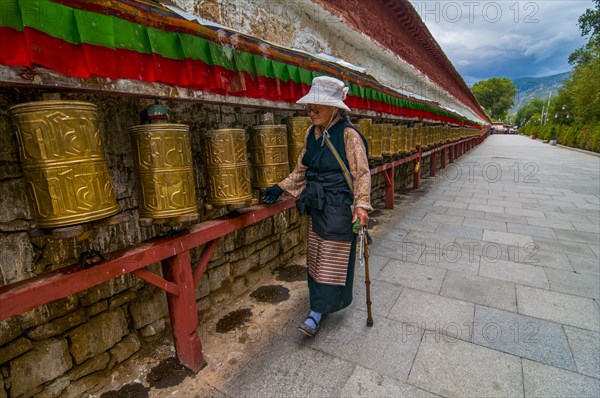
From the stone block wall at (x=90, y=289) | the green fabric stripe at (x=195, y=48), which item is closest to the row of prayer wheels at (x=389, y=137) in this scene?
the stone block wall at (x=90, y=289)

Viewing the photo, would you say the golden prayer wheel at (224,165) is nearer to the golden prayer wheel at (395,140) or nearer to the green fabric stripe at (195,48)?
the green fabric stripe at (195,48)

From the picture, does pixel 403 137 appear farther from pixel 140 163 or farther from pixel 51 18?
pixel 51 18

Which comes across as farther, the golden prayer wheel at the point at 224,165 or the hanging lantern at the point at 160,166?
the golden prayer wheel at the point at 224,165

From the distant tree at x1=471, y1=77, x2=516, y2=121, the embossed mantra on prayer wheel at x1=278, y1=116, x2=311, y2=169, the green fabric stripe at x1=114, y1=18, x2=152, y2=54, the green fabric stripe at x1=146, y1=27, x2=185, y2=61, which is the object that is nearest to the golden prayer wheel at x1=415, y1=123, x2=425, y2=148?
the embossed mantra on prayer wheel at x1=278, y1=116, x2=311, y2=169

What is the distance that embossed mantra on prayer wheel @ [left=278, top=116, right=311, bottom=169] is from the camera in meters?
3.05

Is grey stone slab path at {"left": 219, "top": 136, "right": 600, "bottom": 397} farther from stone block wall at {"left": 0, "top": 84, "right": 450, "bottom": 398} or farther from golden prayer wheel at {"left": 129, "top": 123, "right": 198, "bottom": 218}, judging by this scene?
golden prayer wheel at {"left": 129, "top": 123, "right": 198, "bottom": 218}

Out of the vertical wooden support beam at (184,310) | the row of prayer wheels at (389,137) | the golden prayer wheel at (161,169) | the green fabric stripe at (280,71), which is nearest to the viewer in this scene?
the golden prayer wheel at (161,169)

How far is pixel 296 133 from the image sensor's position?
3.05m

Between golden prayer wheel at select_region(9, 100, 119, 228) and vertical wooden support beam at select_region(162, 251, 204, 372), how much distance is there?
2.37 feet

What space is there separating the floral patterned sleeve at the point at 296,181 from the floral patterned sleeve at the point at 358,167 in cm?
44

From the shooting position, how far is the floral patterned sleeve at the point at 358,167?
7.67 feet

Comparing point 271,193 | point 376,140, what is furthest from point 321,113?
point 376,140

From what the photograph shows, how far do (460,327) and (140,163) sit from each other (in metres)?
2.82

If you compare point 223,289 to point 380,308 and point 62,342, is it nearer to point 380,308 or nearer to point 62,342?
point 62,342
